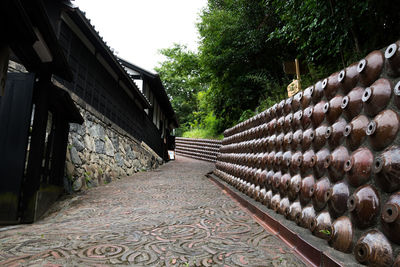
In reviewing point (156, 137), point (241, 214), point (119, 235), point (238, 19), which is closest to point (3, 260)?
point (119, 235)

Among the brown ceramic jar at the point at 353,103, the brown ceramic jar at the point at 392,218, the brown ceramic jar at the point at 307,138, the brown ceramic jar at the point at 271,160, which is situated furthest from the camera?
the brown ceramic jar at the point at 271,160

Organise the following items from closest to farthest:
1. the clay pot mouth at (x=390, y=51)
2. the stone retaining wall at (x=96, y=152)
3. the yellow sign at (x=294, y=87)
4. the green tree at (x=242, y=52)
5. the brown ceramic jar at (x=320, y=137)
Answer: the clay pot mouth at (x=390, y=51)
the brown ceramic jar at (x=320, y=137)
the yellow sign at (x=294, y=87)
the stone retaining wall at (x=96, y=152)
the green tree at (x=242, y=52)

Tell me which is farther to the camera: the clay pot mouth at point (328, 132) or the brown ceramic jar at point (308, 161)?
the brown ceramic jar at point (308, 161)

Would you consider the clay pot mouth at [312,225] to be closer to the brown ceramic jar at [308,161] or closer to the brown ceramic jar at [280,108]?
the brown ceramic jar at [308,161]

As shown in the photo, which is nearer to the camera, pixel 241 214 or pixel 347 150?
pixel 347 150

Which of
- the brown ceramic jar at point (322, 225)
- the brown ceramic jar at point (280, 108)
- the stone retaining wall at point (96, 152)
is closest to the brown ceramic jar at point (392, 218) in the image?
the brown ceramic jar at point (322, 225)

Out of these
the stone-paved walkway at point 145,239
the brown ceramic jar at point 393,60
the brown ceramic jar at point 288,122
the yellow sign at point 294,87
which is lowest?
the stone-paved walkway at point 145,239

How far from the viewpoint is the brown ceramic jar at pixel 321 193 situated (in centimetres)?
222

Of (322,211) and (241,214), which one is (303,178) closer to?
(322,211)

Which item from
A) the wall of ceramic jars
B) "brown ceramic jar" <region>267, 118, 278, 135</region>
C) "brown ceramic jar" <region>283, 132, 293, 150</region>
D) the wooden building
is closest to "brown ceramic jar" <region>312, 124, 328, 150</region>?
the wall of ceramic jars

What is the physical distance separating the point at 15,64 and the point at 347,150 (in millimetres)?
6162

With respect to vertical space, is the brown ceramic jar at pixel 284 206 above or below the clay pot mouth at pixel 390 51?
below

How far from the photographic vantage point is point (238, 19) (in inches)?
441

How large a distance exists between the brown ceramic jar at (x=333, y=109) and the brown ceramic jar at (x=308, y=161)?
445 millimetres
